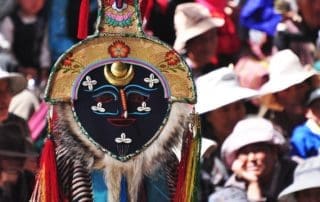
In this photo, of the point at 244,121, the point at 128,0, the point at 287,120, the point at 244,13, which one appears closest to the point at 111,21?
the point at 128,0

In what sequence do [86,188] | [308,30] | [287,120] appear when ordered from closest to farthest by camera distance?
[86,188]
[287,120]
[308,30]

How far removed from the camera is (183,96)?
15.5 feet

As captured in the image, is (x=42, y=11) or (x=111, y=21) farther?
(x=42, y=11)

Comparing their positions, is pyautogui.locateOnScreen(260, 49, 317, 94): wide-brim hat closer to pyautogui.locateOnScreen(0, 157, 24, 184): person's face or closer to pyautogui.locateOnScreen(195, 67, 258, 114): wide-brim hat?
pyautogui.locateOnScreen(195, 67, 258, 114): wide-brim hat

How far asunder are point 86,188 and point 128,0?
0.68 meters

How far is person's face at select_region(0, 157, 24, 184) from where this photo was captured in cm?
622

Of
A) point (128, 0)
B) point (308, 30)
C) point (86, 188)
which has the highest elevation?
point (308, 30)

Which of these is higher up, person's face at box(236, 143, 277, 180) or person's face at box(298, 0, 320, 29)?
person's face at box(298, 0, 320, 29)

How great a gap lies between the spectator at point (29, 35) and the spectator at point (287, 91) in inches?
53.5

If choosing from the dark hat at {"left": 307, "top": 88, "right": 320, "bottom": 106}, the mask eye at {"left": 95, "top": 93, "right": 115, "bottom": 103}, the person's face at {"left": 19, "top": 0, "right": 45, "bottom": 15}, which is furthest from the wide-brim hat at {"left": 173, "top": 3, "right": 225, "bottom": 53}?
the mask eye at {"left": 95, "top": 93, "right": 115, "bottom": 103}

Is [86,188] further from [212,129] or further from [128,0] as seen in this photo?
[212,129]

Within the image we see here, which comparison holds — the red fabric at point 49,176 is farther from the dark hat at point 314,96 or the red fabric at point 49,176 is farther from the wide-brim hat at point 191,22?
the wide-brim hat at point 191,22

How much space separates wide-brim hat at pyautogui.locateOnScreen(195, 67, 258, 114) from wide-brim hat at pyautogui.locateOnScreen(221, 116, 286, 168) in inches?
12.4

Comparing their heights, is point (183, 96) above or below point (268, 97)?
below
